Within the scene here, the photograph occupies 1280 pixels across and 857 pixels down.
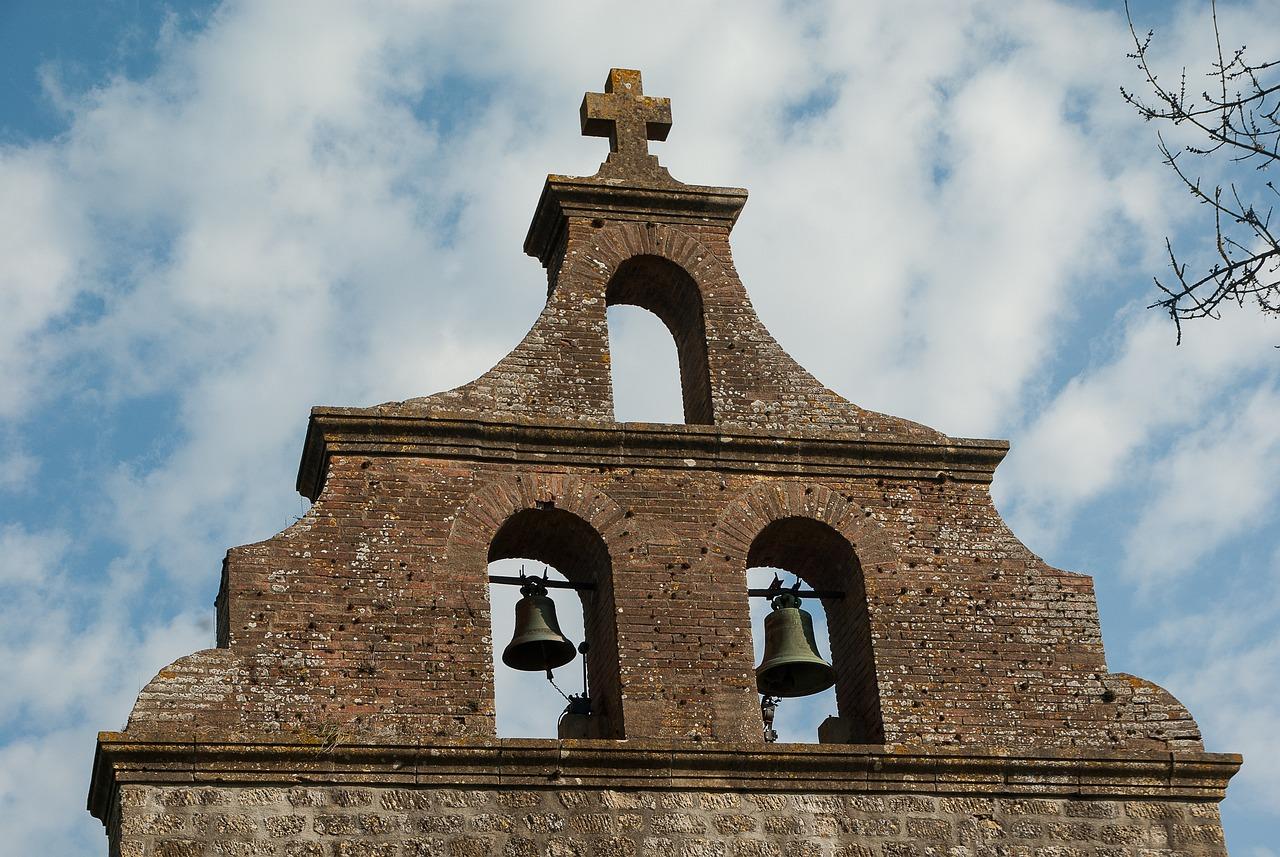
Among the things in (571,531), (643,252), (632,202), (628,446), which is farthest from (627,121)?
(571,531)

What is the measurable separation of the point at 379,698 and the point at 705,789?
5.65 ft

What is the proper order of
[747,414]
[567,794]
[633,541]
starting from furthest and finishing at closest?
[747,414] → [633,541] → [567,794]

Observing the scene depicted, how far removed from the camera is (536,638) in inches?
450

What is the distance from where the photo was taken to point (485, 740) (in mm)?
10312

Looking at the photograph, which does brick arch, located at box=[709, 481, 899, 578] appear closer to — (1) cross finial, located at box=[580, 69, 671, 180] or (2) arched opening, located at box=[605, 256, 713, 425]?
(2) arched opening, located at box=[605, 256, 713, 425]

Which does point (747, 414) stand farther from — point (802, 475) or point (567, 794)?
point (567, 794)

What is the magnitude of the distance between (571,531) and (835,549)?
1518 mm

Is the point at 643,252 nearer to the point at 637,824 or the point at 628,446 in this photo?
the point at 628,446

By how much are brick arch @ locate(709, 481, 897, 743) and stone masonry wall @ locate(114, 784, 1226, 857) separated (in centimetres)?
82

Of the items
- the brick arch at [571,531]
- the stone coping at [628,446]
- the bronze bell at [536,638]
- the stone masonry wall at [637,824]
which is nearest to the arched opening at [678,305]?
the stone coping at [628,446]

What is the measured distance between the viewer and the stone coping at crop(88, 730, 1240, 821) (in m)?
10.0

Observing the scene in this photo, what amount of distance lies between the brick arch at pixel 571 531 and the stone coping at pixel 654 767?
647mm

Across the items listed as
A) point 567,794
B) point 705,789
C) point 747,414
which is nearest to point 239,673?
point 567,794

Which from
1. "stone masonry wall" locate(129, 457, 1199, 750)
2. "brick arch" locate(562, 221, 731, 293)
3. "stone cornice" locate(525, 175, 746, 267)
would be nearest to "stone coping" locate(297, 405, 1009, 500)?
"stone masonry wall" locate(129, 457, 1199, 750)
